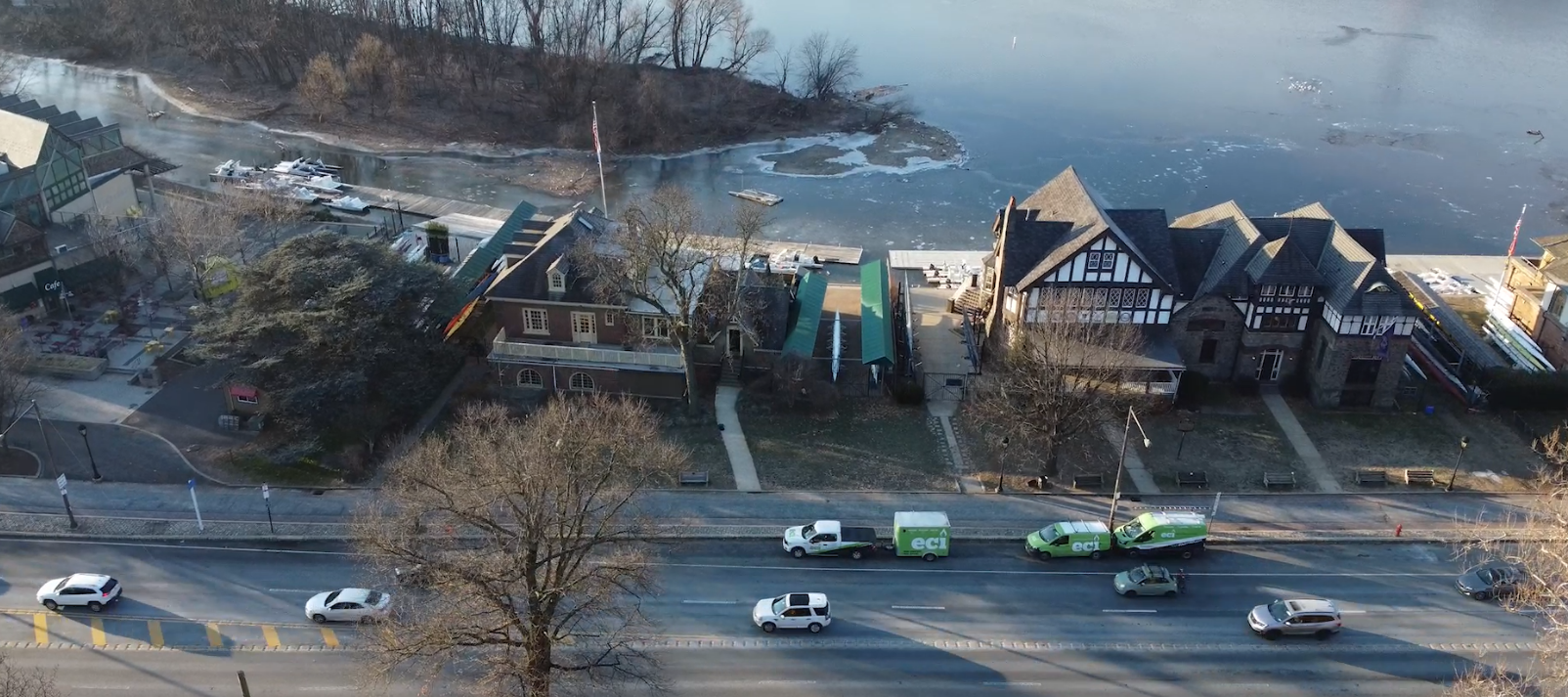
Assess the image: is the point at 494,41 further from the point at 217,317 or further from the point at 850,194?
the point at 217,317

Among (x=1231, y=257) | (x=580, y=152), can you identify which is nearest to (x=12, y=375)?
(x=1231, y=257)

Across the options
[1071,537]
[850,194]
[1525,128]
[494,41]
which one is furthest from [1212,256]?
[494,41]

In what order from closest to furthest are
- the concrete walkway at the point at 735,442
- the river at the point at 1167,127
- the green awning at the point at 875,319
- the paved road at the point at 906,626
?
the paved road at the point at 906,626 < the concrete walkway at the point at 735,442 < the green awning at the point at 875,319 < the river at the point at 1167,127

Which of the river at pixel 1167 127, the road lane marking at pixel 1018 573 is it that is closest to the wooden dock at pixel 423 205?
the river at pixel 1167 127

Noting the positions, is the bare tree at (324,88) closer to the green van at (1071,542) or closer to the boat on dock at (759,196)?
the boat on dock at (759,196)

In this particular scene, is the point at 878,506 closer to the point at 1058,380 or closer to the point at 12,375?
the point at 1058,380

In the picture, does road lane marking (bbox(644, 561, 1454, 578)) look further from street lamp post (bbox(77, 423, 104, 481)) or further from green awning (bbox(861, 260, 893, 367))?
street lamp post (bbox(77, 423, 104, 481))

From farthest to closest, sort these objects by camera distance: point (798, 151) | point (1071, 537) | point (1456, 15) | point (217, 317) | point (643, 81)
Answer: point (1456, 15) < point (643, 81) < point (798, 151) < point (217, 317) < point (1071, 537)
